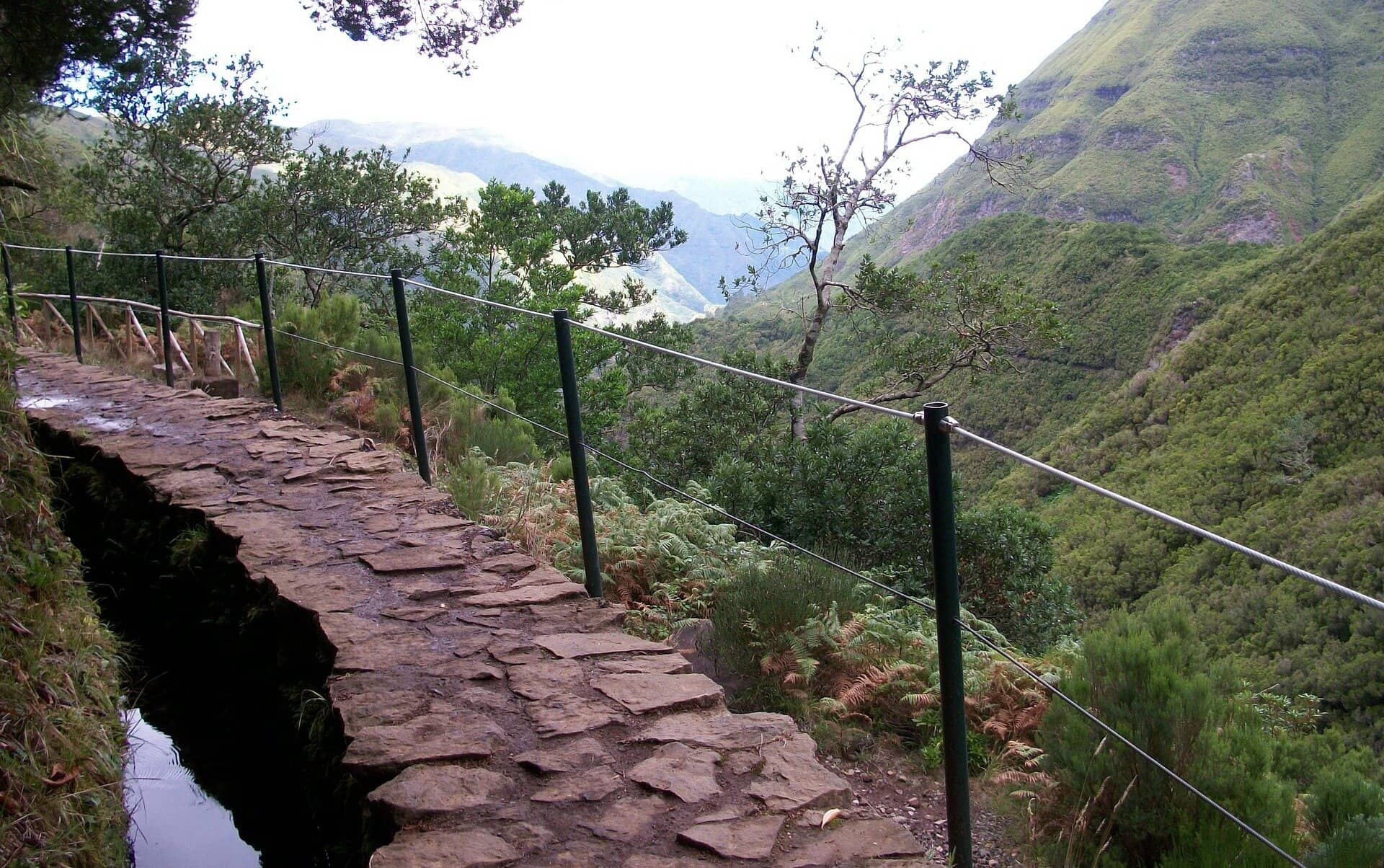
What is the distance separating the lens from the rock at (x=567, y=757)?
249 cm

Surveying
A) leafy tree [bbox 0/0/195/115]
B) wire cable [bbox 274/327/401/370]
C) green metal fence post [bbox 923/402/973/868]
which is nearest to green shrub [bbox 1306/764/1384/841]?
green metal fence post [bbox 923/402/973/868]

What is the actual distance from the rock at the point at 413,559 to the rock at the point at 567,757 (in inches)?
60.4

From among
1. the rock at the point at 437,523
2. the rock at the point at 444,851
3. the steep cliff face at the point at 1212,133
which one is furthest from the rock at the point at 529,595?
the steep cliff face at the point at 1212,133

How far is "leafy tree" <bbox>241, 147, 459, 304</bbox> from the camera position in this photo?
1698 cm

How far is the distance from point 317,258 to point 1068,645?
15941mm

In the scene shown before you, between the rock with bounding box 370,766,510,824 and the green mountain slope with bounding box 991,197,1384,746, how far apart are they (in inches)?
650

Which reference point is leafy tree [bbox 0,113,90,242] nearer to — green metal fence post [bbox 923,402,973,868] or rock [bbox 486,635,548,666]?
rock [bbox 486,635,548,666]

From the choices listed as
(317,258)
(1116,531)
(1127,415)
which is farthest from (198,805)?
(1127,415)

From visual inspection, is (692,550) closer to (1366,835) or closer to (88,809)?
(88,809)

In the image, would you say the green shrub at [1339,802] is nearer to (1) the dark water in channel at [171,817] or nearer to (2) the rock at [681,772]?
(2) the rock at [681,772]

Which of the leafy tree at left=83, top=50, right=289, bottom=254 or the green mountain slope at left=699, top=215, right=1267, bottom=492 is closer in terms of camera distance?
the leafy tree at left=83, top=50, right=289, bottom=254

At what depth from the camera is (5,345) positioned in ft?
14.6

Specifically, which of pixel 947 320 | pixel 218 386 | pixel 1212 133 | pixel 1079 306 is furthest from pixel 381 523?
pixel 1212 133

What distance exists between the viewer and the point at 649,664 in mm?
3137
